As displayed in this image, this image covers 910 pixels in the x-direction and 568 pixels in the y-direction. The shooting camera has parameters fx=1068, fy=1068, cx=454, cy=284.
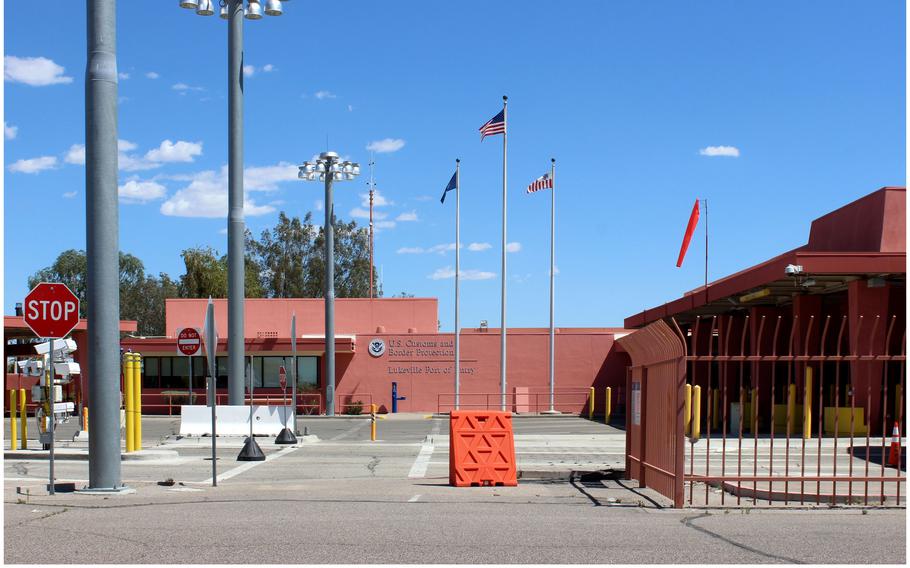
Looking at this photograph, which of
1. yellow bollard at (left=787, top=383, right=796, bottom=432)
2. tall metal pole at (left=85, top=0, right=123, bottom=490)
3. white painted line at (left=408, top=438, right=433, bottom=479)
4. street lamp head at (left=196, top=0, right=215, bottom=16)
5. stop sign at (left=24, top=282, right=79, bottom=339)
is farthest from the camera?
street lamp head at (left=196, top=0, right=215, bottom=16)

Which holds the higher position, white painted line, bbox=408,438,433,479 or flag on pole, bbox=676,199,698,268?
flag on pole, bbox=676,199,698,268

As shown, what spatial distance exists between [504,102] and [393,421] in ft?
41.1

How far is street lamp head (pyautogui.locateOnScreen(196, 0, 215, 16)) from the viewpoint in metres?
24.0

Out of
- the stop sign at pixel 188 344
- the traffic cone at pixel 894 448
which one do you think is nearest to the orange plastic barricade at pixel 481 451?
the traffic cone at pixel 894 448

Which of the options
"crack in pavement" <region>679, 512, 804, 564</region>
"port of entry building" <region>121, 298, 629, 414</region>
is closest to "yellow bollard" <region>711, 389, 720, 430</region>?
"port of entry building" <region>121, 298, 629, 414</region>

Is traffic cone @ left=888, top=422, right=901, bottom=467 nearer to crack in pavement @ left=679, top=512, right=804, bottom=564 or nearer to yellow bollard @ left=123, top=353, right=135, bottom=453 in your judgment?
crack in pavement @ left=679, top=512, right=804, bottom=564

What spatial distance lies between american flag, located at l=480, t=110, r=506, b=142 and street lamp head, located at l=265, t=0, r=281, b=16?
15.9 metres

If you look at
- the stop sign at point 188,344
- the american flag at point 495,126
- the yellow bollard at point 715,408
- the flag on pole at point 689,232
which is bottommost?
the yellow bollard at point 715,408

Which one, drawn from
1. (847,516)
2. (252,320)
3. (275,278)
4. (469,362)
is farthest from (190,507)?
(275,278)

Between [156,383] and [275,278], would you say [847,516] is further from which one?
[275,278]

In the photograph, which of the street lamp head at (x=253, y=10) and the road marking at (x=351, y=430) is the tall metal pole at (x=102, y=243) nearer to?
the street lamp head at (x=253, y=10)

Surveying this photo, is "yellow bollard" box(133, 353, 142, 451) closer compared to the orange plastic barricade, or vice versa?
the orange plastic barricade

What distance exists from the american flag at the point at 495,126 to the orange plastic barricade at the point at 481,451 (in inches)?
1030

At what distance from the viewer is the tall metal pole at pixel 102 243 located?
43.8 feet
